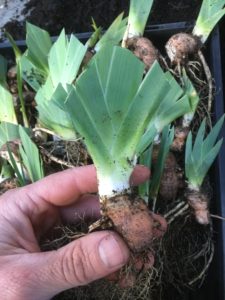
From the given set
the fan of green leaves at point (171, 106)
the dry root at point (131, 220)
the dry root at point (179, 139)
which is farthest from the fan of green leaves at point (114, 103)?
the dry root at point (179, 139)

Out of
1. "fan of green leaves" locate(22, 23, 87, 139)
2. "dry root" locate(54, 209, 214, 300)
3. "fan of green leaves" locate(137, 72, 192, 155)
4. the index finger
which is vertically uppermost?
"fan of green leaves" locate(22, 23, 87, 139)

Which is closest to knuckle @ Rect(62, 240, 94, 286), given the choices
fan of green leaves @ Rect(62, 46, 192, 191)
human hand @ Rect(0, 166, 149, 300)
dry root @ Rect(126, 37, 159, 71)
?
human hand @ Rect(0, 166, 149, 300)

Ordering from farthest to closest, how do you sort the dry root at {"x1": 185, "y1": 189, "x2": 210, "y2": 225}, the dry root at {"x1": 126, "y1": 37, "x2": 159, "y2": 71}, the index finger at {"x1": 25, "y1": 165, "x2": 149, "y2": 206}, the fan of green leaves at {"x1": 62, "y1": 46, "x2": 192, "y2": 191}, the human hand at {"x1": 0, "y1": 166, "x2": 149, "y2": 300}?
the dry root at {"x1": 126, "y1": 37, "x2": 159, "y2": 71} < the dry root at {"x1": 185, "y1": 189, "x2": 210, "y2": 225} < the index finger at {"x1": 25, "y1": 165, "x2": 149, "y2": 206} < the human hand at {"x1": 0, "y1": 166, "x2": 149, "y2": 300} < the fan of green leaves at {"x1": 62, "y1": 46, "x2": 192, "y2": 191}

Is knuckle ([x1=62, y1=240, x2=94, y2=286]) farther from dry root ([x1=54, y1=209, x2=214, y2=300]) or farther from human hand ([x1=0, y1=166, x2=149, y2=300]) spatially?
dry root ([x1=54, y1=209, x2=214, y2=300])

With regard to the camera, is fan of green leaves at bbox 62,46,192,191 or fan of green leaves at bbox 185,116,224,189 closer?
fan of green leaves at bbox 62,46,192,191

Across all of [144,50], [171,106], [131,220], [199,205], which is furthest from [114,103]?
[144,50]

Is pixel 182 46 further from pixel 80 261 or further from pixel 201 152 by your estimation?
pixel 80 261
